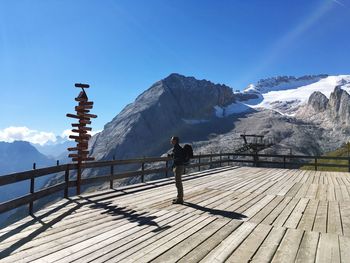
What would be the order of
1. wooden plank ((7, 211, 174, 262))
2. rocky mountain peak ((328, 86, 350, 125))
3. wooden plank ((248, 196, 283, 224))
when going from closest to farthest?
wooden plank ((7, 211, 174, 262)), wooden plank ((248, 196, 283, 224)), rocky mountain peak ((328, 86, 350, 125))

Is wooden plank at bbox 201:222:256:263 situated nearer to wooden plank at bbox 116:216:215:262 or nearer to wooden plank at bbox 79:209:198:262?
wooden plank at bbox 116:216:215:262

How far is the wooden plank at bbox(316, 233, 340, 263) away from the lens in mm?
5293

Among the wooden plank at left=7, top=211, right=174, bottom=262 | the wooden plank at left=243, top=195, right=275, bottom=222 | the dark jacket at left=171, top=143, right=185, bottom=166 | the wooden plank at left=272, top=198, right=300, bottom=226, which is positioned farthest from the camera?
the dark jacket at left=171, top=143, right=185, bottom=166

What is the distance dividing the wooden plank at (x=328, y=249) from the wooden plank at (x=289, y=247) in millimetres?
372

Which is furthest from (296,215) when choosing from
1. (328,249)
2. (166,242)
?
(166,242)

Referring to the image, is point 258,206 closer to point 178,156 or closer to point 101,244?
point 178,156

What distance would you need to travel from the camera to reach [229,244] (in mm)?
5922

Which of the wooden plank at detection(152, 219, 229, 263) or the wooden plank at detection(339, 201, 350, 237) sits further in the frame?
the wooden plank at detection(339, 201, 350, 237)

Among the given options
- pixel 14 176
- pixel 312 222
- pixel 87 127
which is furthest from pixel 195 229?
pixel 87 127

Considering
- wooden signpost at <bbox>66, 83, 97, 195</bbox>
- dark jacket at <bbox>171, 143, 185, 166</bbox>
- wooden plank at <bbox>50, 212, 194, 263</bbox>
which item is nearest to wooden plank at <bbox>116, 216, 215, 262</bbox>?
wooden plank at <bbox>50, 212, 194, 263</bbox>

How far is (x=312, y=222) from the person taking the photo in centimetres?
770

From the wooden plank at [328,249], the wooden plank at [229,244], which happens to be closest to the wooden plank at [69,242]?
the wooden plank at [229,244]

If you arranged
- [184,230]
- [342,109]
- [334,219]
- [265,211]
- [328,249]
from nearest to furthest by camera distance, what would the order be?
[328,249] < [184,230] < [334,219] < [265,211] < [342,109]

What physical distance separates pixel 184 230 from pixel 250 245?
1499mm
